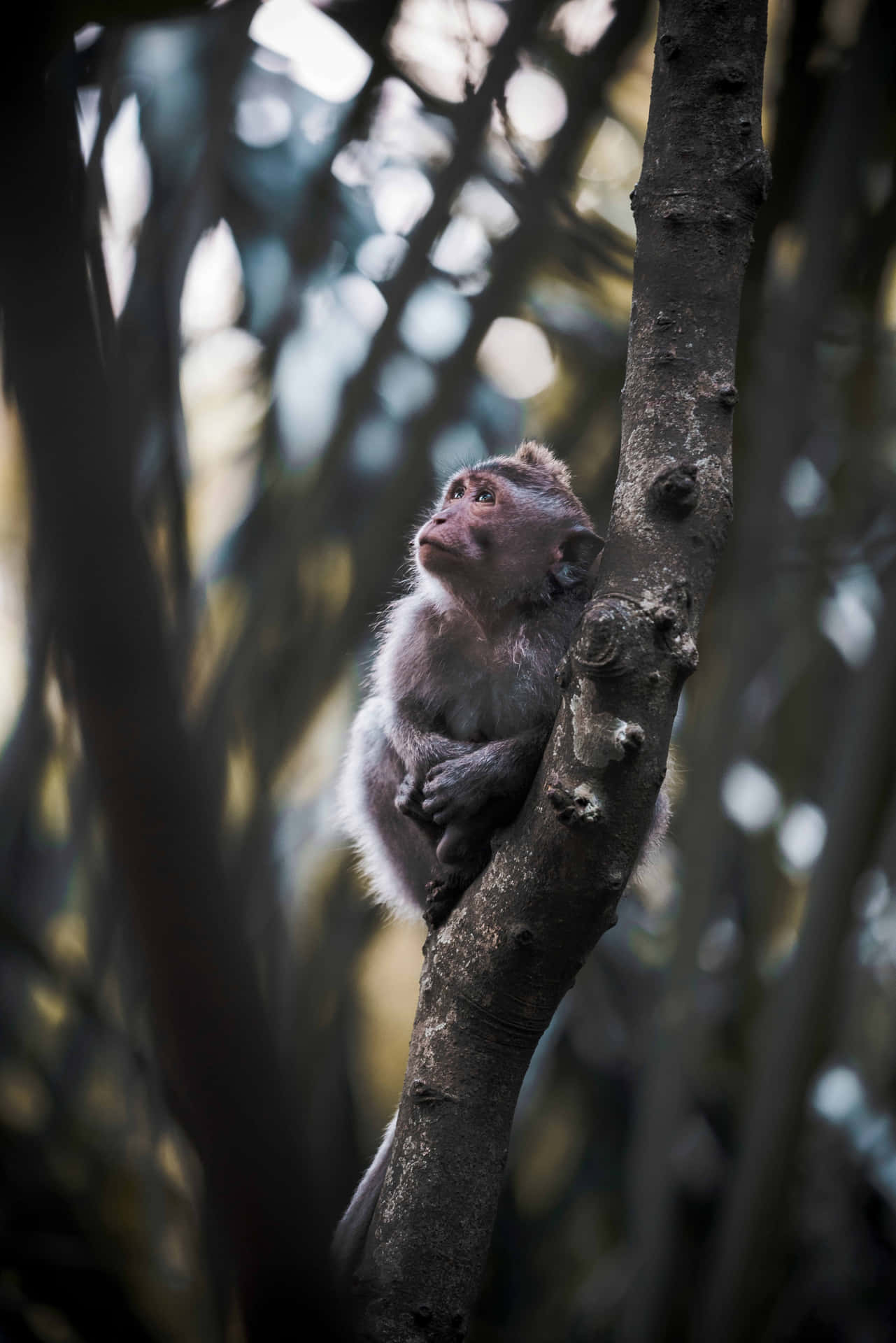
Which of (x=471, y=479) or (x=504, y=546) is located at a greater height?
(x=471, y=479)

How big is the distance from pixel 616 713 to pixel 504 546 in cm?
156

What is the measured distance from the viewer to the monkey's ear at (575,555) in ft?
10.8

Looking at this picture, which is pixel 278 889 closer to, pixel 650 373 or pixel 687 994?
pixel 687 994

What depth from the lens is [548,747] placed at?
2113 millimetres

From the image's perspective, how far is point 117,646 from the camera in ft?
2.60

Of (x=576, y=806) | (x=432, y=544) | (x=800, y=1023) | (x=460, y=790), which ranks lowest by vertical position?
(x=576, y=806)

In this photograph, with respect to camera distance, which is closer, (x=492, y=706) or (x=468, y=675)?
(x=492, y=706)

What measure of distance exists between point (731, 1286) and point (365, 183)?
5436 mm

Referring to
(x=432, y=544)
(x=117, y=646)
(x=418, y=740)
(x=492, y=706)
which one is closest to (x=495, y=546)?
(x=432, y=544)

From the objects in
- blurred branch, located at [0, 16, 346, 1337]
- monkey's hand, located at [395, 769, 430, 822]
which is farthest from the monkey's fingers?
blurred branch, located at [0, 16, 346, 1337]

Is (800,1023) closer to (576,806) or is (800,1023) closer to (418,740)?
(418,740)

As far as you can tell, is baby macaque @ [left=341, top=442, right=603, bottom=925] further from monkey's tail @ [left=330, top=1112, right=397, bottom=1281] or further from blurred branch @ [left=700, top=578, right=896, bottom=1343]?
blurred branch @ [left=700, top=578, right=896, bottom=1343]

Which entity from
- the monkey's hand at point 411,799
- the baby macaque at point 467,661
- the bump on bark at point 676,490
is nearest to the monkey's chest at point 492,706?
the baby macaque at point 467,661

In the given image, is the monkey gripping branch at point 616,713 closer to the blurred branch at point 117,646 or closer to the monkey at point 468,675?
the monkey at point 468,675
